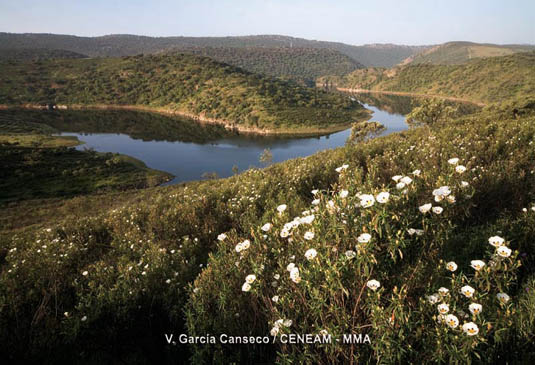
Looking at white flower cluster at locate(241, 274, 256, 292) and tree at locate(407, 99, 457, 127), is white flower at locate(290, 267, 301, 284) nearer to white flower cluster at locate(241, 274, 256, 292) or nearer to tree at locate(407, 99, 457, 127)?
white flower cluster at locate(241, 274, 256, 292)

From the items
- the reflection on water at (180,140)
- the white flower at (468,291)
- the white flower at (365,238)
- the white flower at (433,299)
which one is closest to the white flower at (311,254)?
the white flower at (365,238)

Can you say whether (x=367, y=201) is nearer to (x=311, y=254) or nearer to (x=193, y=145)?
(x=311, y=254)

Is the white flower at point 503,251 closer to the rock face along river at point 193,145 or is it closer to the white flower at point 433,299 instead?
the white flower at point 433,299

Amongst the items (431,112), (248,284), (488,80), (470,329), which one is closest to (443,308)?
(470,329)

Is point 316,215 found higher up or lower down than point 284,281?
higher up

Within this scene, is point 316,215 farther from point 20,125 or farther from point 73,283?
point 20,125

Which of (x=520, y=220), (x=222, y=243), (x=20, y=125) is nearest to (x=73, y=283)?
(x=222, y=243)
